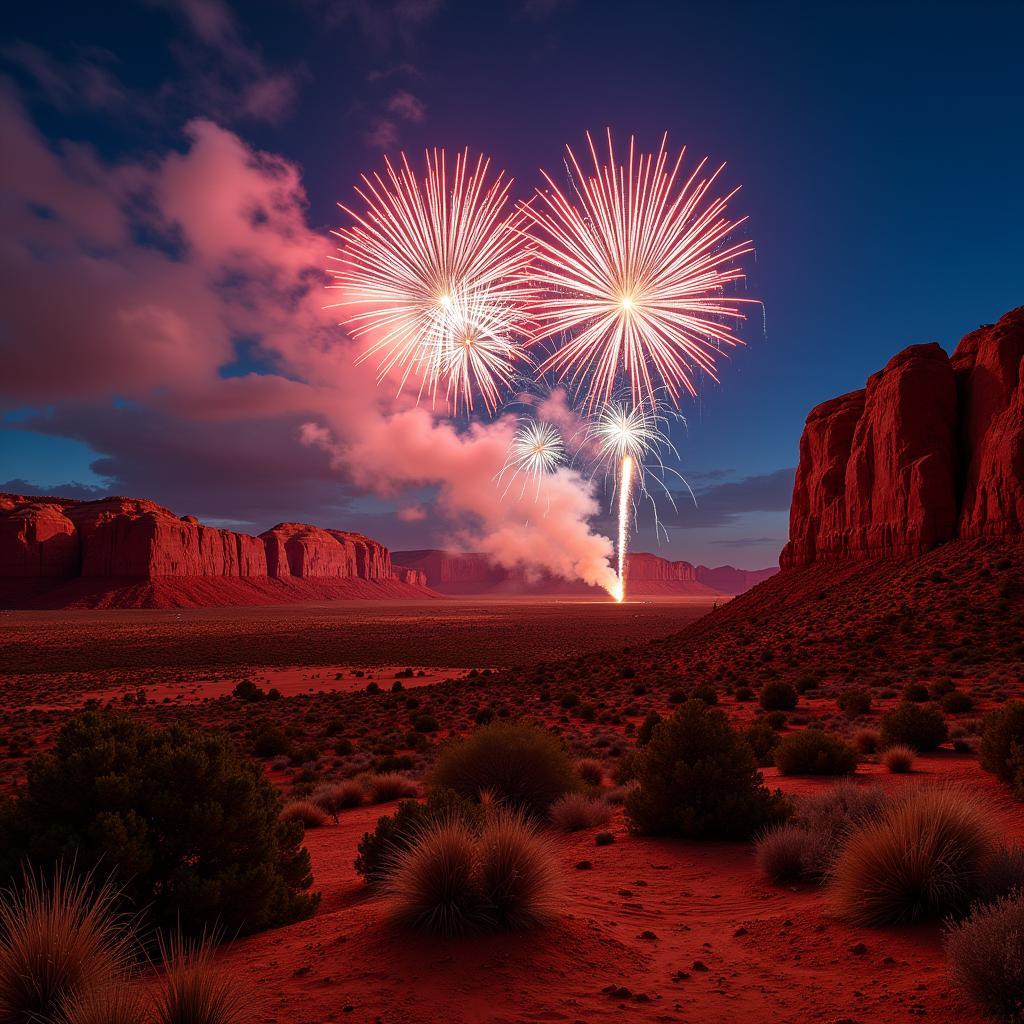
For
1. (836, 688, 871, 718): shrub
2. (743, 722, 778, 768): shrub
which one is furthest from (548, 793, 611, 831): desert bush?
(836, 688, 871, 718): shrub

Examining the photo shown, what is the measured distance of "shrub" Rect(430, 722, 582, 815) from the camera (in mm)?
11602

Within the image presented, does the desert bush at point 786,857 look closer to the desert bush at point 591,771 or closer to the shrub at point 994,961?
the shrub at point 994,961

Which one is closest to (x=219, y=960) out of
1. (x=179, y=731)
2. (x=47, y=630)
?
(x=179, y=731)

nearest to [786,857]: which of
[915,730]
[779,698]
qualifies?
[915,730]

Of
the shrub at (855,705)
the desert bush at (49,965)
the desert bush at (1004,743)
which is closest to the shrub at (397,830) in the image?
the desert bush at (49,965)

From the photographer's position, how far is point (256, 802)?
6969 mm

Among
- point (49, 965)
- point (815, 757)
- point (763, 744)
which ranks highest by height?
point (49, 965)

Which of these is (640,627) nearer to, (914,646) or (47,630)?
(914,646)

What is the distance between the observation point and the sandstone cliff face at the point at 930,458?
125 feet

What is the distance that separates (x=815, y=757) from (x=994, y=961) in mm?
10204

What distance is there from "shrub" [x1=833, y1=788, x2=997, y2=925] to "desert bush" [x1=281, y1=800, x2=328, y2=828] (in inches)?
386

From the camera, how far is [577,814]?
10586mm

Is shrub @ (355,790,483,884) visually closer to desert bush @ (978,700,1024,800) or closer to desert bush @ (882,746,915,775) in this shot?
desert bush @ (978,700,1024,800)

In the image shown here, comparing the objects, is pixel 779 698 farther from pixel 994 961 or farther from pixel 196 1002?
pixel 196 1002
